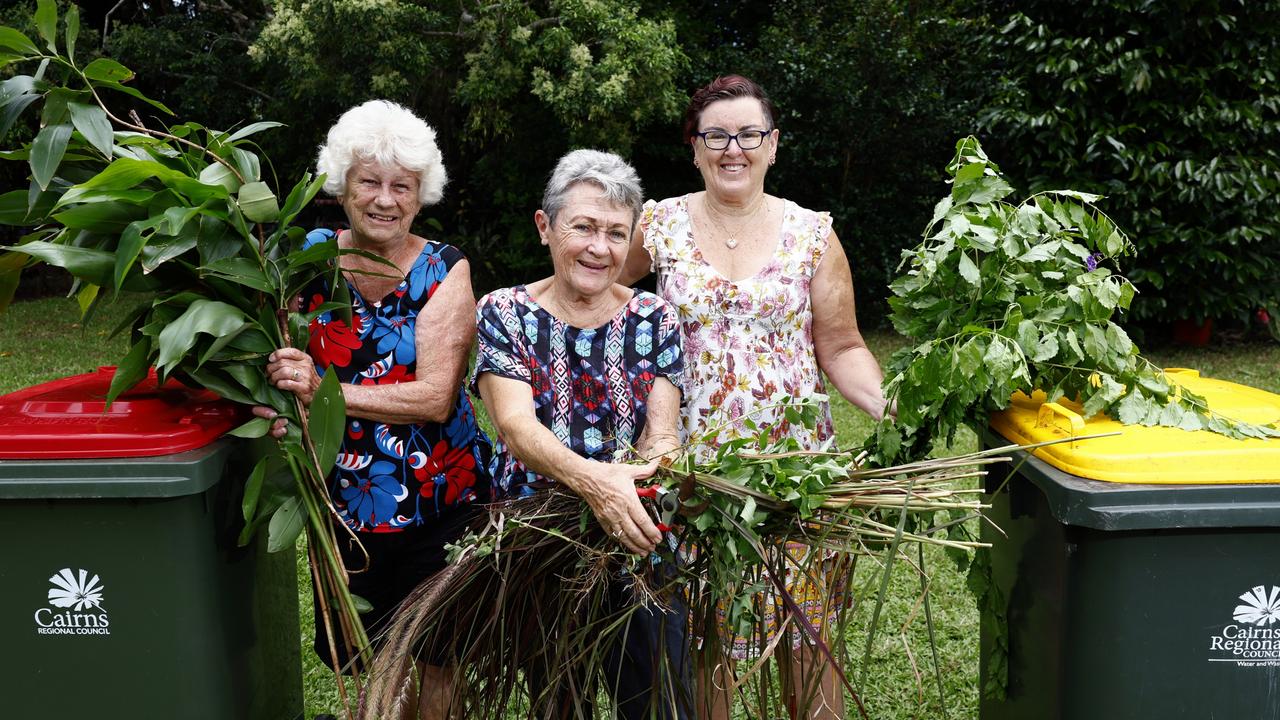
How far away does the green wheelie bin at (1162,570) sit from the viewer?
6.86ft

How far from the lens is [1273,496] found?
6.87 feet

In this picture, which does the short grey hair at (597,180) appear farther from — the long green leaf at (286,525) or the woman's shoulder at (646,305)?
the long green leaf at (286,525)

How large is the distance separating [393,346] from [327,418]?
0.98ft

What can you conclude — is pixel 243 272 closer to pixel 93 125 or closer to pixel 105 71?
pixel 93 125

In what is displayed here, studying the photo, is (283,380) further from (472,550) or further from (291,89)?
(291,89)

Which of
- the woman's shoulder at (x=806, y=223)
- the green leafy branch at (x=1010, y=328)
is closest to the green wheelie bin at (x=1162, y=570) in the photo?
the green leafy branch at (x=1010, y=328)

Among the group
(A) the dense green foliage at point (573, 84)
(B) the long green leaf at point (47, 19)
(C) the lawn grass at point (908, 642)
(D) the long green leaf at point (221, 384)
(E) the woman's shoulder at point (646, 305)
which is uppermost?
(A) the dense green foliage at point (573, 84)

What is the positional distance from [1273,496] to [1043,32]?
7286 millimetres

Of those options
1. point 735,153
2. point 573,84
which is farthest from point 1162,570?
point 573,84

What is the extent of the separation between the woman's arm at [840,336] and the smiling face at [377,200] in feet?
3.62

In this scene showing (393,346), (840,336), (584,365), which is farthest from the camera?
(840,336)

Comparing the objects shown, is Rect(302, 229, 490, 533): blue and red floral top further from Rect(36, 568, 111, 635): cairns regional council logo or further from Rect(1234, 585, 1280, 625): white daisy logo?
Rect(1234, 585, 1280, 625): white daisy logo

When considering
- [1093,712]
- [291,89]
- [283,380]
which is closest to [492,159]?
[291,89]

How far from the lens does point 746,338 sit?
2.78m
